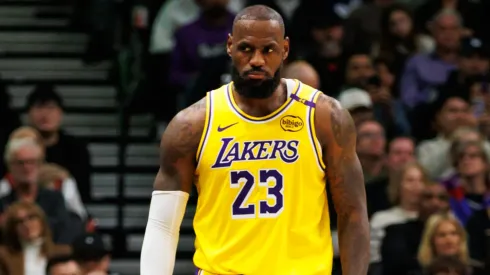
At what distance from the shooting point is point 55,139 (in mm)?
10844

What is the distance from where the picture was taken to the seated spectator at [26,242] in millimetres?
9406

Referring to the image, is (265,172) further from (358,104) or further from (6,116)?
(6,116)

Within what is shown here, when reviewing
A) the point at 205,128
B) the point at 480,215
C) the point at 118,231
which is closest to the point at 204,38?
the point at 118,231

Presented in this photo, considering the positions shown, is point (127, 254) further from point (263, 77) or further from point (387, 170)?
point (263, 77)

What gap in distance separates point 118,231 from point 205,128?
5333 mm

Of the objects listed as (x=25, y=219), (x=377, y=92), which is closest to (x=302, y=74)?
(x=25, y=219)

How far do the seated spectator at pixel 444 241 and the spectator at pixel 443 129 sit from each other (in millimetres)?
1621

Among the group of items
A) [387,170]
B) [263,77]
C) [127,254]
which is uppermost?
[263,77]

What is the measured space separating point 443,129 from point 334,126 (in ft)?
19.5

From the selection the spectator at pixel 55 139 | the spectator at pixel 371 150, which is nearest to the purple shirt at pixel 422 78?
the spectator at pixel 371 150

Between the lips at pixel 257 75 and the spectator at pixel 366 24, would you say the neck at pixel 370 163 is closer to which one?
the spectator at pixel 366 24

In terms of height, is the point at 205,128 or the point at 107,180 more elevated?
the point at 205,128

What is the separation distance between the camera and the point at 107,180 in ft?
39.5

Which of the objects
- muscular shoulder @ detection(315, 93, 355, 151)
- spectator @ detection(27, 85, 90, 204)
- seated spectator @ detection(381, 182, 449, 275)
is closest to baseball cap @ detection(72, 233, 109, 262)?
spectator @ detection(27, 85, 90, 204)
